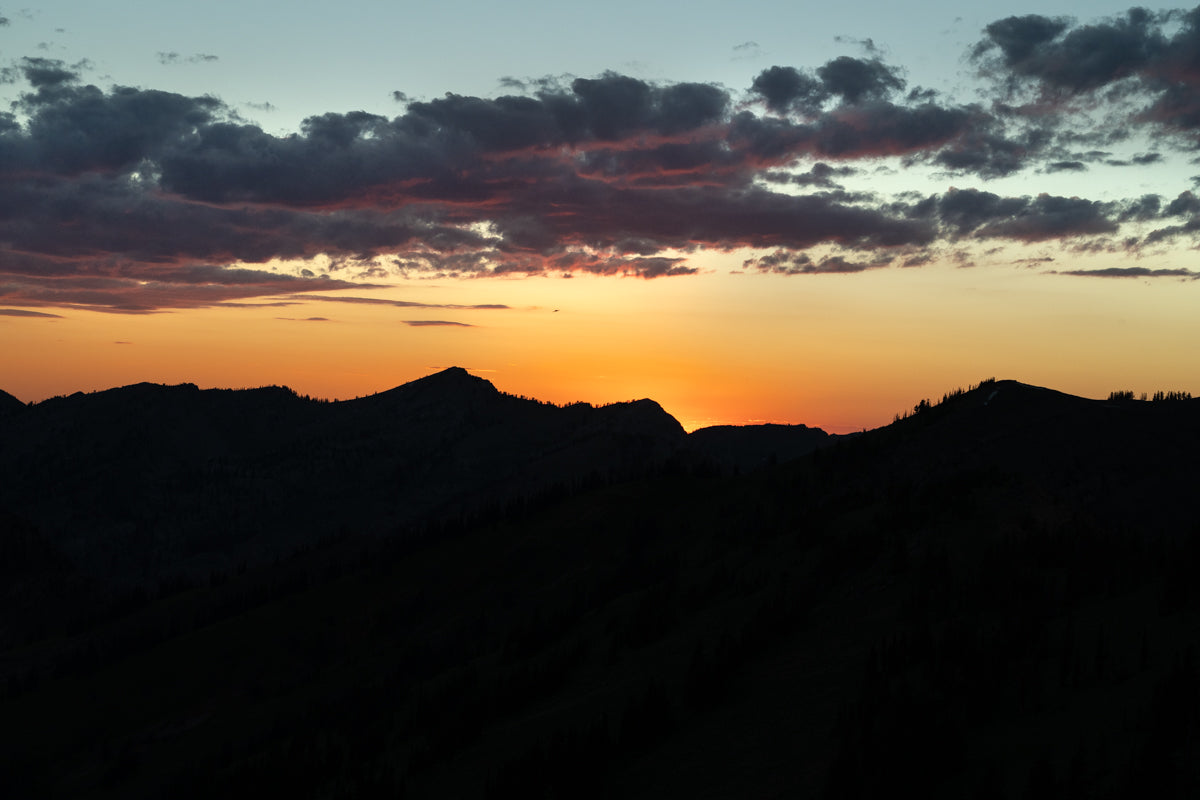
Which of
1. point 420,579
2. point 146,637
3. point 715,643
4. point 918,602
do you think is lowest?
point 146,637

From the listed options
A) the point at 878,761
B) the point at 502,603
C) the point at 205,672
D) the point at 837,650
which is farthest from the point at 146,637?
the point at 878,761

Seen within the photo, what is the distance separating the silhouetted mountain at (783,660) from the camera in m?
36.2

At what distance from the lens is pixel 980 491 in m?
79.9

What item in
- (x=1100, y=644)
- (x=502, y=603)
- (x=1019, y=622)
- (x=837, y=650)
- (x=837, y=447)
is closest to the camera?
(x=1100, y=644)

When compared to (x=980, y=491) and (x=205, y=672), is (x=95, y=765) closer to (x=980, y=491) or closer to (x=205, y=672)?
(x=205, y=672)

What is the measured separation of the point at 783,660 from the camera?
54.7 meters

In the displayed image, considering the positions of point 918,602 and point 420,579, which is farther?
point 420,579

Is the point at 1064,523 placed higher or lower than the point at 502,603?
higher

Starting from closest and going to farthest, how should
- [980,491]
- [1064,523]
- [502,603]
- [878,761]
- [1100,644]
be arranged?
1. [878,761]
2. [1100,644]
3. [1064,523]
4. [980,491]
5. [502,603]

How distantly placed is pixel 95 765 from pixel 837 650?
4824 inches

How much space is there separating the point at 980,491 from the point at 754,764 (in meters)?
46.2

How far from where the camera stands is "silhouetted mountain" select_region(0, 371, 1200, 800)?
3616cm

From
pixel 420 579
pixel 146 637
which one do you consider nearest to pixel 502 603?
pixel 420 579

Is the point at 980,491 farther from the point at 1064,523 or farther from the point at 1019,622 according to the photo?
the point at 1019,622
